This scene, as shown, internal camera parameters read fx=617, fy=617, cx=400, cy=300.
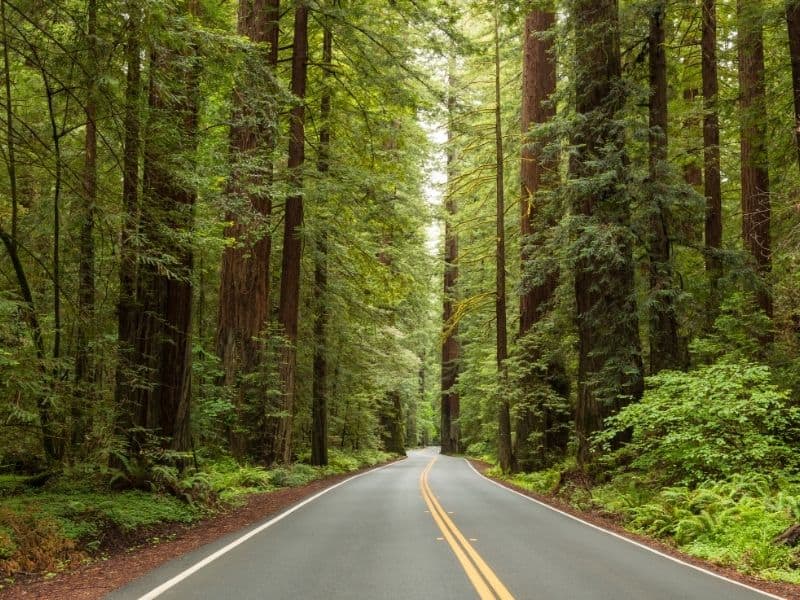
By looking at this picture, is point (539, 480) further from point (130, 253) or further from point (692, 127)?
point (130, 253)

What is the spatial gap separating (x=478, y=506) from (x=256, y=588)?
26.0 ft

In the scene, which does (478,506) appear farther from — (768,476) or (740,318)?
(740,318)

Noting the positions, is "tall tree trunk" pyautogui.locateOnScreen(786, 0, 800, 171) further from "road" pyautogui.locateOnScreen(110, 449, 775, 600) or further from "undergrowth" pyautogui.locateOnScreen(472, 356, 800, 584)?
"road" pyautogui.locateOnScreen(110, 449, 775, 600)

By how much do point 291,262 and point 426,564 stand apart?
1289 cm

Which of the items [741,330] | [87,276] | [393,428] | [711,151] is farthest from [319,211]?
[393,428]

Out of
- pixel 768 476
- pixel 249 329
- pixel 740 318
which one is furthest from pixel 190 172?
pixel 740 318

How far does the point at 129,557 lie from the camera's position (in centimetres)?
766

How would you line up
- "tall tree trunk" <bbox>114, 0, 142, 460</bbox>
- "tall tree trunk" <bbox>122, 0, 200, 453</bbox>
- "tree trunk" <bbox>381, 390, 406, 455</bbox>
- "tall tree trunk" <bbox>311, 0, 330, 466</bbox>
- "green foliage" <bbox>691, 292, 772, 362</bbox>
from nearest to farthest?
"tall tree trunk" <bbox>114, 0, 142, 460</bbox> < "tall tree trunk" <bbox>122, 0, 200, 453</bbox> < "green foliage" <bbox>691, 292, 772, 362</bbox> < "tall tree trunk" <bbox>311, 0, 330, 466</bbox> < "tree trunk" <bbox>381, 390, 406, 455</bbox>

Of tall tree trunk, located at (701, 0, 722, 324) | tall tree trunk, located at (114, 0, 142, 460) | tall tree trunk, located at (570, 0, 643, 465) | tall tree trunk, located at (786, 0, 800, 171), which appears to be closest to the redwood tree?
tall tree trunk, located at (570, 0, 643, 465)

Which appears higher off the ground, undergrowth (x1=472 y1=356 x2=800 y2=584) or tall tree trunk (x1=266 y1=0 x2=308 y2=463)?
tall tree trunk (x1=266 y1=0 x2=308 y2=463)

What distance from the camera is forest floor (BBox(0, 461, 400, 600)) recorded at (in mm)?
6117

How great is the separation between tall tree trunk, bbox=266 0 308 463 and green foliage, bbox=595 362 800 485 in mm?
9984

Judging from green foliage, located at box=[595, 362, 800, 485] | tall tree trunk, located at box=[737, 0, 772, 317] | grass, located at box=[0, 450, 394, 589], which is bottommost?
grass, located at box=[0, 450, 394, 589]

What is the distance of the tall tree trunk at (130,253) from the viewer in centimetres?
825
